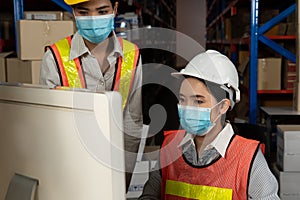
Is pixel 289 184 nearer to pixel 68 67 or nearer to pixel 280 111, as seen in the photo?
pixel 280 111

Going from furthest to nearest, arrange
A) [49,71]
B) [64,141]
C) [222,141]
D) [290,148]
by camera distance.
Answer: [290,148] → [49,71] → [222,141] → [64,141]

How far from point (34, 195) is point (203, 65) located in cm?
81

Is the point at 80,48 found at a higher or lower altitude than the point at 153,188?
higher

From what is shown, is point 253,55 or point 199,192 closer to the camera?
point 199,192

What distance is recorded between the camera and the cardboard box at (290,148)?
2.07 m

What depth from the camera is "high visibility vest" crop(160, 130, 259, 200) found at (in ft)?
3.97

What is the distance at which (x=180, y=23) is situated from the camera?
10805mm

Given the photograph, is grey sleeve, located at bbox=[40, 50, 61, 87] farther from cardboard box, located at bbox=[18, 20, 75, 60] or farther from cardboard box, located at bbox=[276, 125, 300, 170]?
cardboard box, located at bbox=[276, 125, 300, 170]

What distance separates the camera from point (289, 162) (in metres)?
2.12

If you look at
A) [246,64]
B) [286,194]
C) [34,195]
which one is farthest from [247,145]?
[246,64]

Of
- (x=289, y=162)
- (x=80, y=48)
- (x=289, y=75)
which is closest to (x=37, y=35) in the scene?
(x=80, y=48)

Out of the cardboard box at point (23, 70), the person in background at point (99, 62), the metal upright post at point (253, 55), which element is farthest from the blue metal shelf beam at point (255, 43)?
Answer: the person in background at point (99, 62)

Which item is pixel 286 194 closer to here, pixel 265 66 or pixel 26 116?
pixel 265 66

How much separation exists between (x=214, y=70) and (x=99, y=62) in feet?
1.45
